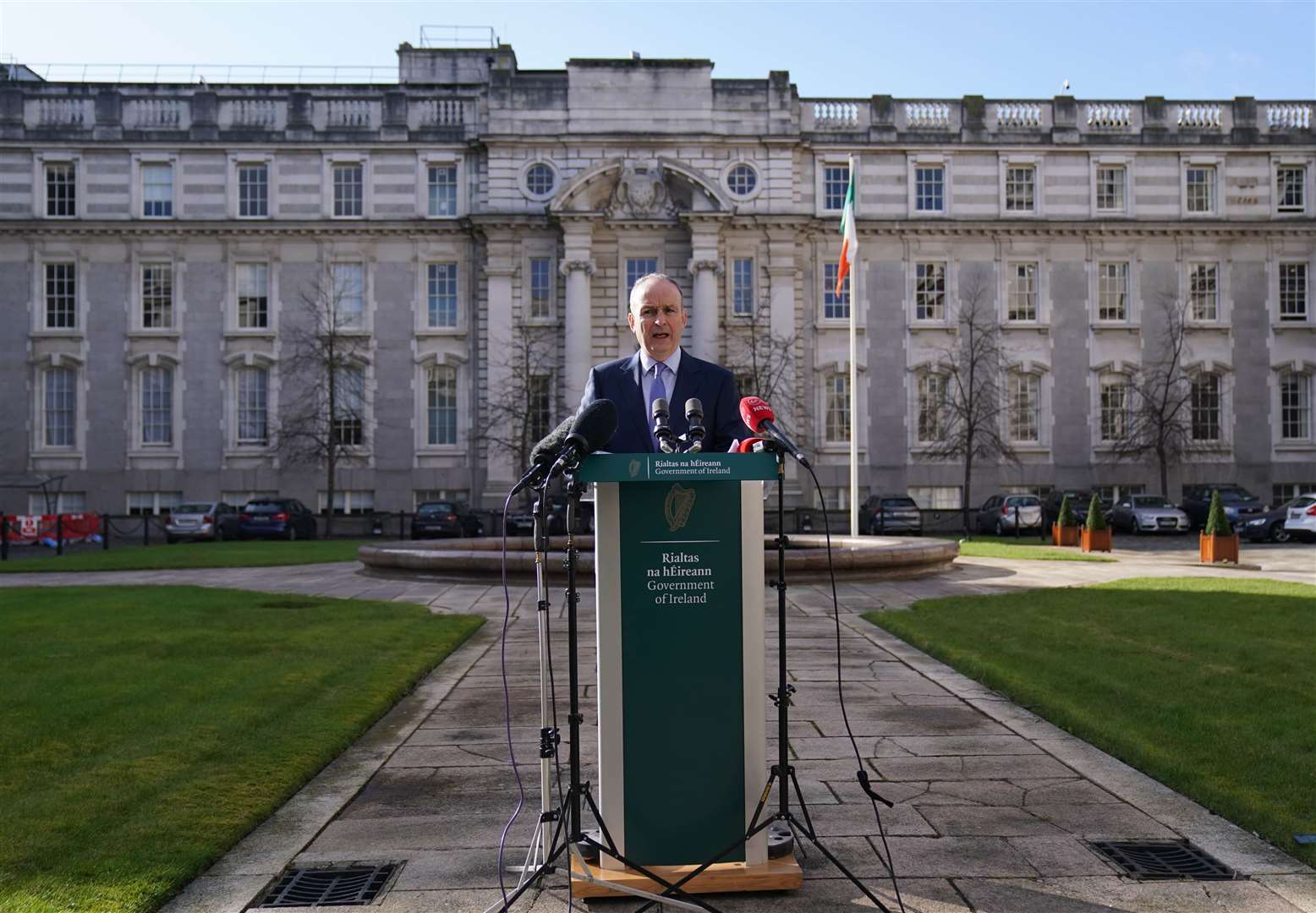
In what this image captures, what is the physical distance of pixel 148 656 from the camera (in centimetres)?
1067

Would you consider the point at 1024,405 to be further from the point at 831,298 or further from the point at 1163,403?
the point at 831,298

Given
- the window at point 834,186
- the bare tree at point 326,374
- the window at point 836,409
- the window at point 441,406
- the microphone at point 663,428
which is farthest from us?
the window at point 834,186

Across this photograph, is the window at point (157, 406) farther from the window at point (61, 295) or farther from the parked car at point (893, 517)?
the parked car at point (893, 517)

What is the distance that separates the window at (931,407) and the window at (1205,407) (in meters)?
10.1

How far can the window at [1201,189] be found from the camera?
47.0m

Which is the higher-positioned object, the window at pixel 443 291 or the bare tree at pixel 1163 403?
the window at pixel 443 291

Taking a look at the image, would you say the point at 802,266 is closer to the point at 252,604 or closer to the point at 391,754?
the point at 252,604

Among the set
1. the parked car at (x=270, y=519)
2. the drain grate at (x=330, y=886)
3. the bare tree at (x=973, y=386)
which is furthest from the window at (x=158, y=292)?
the drain grate at (x=330, y=886)

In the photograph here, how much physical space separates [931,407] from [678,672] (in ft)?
139

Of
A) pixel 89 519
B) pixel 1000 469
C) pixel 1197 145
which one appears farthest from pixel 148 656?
pixel 1197 145

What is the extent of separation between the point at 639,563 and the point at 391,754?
3.41 meters

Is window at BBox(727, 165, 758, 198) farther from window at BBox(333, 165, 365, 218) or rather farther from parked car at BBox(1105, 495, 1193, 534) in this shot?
parked car at BBox(1105, 495, 1193, 534)

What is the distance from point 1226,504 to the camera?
1555 inches

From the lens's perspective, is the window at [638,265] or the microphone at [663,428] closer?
the microphone at [663,428]
